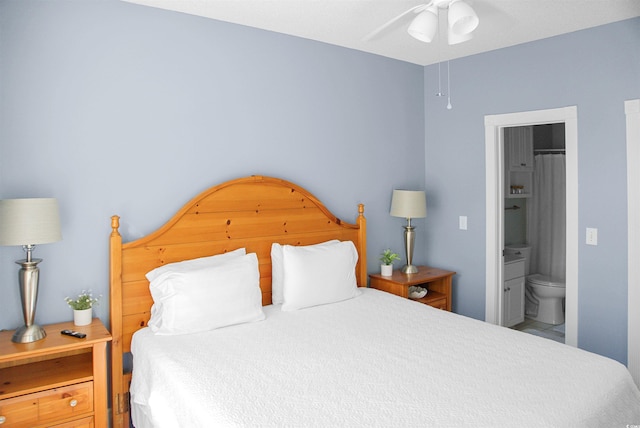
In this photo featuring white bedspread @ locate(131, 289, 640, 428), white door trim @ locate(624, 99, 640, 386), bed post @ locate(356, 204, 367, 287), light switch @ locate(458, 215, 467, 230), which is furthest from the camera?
light switch @ locate(458, 215, 467, 230)

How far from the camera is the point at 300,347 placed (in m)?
2.36

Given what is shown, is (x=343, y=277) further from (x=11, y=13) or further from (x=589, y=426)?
(x=11, y=13)

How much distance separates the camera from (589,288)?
3264mm

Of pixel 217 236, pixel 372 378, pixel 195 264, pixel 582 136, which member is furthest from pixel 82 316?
pixel 582 136

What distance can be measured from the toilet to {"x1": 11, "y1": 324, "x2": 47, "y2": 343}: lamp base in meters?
4.23

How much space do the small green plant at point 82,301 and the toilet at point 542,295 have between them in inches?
156

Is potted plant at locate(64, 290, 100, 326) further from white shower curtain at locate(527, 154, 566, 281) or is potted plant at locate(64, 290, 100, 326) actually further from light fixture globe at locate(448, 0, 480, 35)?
white shower curtain at locate(527, 154, 566, 281)

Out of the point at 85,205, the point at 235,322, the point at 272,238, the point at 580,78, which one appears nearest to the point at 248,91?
the point at 272,238

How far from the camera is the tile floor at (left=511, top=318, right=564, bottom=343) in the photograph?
440 cm

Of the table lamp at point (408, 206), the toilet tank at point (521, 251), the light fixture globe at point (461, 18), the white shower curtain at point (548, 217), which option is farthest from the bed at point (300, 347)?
the white shower curtain at point (548, 217)

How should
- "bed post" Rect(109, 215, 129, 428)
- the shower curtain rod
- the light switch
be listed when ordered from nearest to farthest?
"bed post" Rect(109, 215, 129, 428) < the light switch < the shower curtain rod

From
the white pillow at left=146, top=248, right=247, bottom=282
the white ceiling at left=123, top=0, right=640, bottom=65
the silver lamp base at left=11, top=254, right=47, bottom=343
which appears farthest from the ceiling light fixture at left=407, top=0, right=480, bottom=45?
the silver lamp base at left=11, top=254, right=47, bottom=343

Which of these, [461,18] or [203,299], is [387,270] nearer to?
[203,299]

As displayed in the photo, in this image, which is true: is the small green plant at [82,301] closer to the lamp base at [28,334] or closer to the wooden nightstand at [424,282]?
the lamp base at [28,334]
